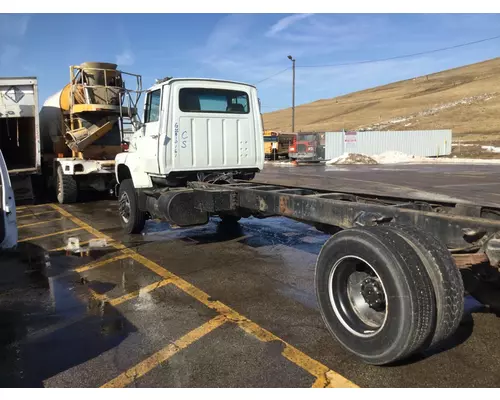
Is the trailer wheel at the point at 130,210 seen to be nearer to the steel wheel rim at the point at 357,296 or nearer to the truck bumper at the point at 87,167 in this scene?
the truck bumper at the point at 87,167

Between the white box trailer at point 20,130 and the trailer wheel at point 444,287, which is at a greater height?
the white box trailer at point 20,130

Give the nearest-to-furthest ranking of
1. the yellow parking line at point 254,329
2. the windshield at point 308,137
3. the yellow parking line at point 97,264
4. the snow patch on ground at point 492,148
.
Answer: the yellow parking line at point 254,329 → the yellow parking line at point 97,264 → the windshield at point 308,137 → the snow patch on ground at point 492,148

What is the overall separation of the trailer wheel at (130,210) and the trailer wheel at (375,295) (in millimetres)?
4680

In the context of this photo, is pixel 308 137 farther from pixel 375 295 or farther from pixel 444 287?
pixel 444 287

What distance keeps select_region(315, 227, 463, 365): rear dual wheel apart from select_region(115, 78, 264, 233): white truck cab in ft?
12.4

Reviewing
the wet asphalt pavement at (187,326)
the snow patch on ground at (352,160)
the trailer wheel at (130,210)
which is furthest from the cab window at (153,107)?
the snow patch on ground at (352,160)

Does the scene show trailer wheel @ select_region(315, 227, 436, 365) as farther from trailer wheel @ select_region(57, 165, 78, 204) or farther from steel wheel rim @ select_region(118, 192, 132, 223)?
trailer wheel @ select_region(57, 165, 78, 204)

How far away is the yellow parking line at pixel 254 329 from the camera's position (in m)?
3.06

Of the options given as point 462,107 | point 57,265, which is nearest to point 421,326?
point 57,265

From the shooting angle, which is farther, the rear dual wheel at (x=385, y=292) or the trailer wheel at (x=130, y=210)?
the trailer wheel at (x=130, y=210)

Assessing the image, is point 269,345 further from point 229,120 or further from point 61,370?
point 229,120

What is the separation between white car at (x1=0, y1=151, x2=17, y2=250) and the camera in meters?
5.08

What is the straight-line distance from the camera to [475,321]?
4.01 metres

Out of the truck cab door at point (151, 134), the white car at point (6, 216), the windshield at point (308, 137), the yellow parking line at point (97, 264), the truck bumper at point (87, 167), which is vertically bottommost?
the yellow parking line at point (97, 264)
